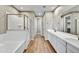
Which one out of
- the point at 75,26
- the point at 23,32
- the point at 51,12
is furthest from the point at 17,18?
the point at 51,12

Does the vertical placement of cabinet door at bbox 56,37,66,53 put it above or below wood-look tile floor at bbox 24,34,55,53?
above

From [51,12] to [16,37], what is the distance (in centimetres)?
409

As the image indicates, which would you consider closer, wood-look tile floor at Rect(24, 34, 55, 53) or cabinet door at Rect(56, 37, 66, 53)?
cabinet door at Rect(56, 37, 66, 53)

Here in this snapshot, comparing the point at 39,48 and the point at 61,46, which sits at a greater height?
the point at 61,46

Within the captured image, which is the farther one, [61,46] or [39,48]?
[39,48]

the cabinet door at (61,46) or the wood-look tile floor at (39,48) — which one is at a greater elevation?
the cabinet door at (61,46)

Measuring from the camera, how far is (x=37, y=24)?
11586 millimetres

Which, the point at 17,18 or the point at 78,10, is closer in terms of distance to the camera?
the point at 78,10

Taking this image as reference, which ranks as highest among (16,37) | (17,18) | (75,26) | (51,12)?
(51,12)

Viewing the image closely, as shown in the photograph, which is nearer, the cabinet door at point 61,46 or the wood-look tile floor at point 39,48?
the cabinet door at point 61,46
